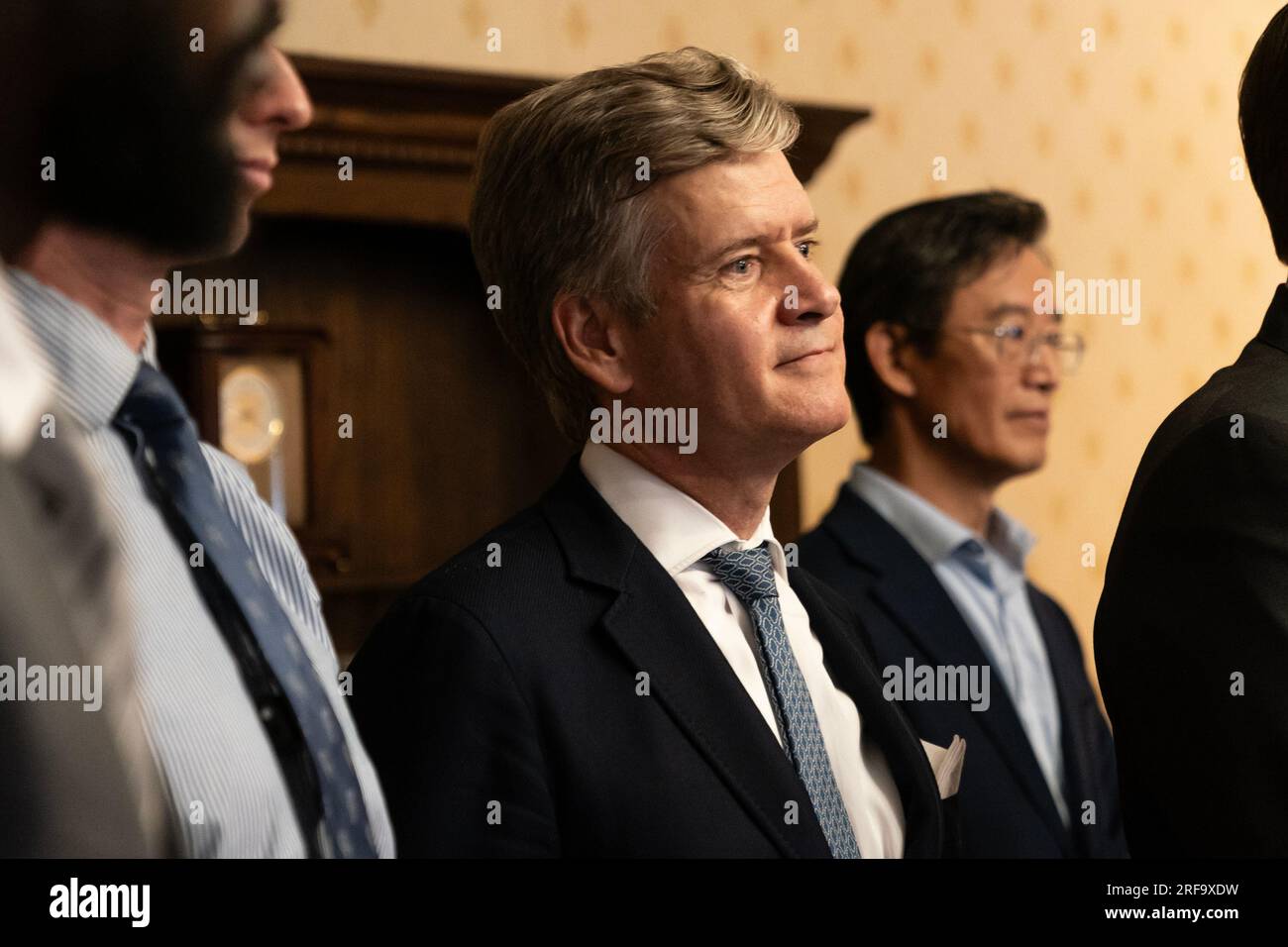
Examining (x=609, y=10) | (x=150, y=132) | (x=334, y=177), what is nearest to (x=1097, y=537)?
(x=609, y=10)

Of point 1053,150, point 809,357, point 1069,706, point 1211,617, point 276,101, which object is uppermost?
point 1053,150

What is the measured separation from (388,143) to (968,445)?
1.15 metres

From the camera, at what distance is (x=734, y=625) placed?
1351mm

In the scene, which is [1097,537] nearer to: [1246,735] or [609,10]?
[609,10]

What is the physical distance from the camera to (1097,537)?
Answer: 315cm

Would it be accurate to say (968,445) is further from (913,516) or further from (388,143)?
(388,143)

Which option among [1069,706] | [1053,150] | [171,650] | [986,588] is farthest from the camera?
[1053,150]

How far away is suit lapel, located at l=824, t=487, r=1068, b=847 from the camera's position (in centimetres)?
185

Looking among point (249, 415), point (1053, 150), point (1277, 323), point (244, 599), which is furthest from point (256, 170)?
point (1053, 150)

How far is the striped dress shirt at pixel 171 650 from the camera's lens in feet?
2.94

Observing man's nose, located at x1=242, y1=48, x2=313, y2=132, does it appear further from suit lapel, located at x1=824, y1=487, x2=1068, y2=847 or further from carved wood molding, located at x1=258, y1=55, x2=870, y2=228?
carved wood molding, located at x1=258, y1=55, x2=870, y2=228

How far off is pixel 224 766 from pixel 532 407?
2155 mm

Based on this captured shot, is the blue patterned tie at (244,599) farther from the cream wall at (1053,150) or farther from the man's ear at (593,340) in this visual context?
the cream wall at (1053,150)
